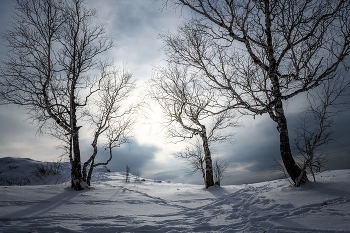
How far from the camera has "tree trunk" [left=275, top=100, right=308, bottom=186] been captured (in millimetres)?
6094

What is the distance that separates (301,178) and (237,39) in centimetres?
487

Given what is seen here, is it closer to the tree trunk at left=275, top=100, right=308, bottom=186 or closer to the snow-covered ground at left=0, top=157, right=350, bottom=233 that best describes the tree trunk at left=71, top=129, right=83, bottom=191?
the snow-covered ground at left=0, top=157, right=350, bottom=233

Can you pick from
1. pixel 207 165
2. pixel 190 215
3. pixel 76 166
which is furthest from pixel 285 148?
pixel 76 166

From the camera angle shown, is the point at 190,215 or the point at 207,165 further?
the point at 207,165

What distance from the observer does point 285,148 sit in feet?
20.9

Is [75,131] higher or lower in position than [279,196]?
higher

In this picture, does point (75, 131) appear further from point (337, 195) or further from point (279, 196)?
point (337, 195)

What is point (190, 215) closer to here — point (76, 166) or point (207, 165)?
point (207, 165)

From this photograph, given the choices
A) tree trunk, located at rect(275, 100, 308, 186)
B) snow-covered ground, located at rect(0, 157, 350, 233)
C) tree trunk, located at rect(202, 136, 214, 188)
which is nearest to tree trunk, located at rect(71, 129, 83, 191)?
snow-covered ground, located at rect(0, 157, 350, 233)

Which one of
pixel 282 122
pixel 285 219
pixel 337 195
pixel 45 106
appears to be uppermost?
pixel 45 106

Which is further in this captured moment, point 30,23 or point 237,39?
point 30,23

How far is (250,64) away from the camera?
22.9 feet

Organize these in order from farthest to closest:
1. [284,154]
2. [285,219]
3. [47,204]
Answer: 1. [284,154]
2. [47,204]
3. [285,219]

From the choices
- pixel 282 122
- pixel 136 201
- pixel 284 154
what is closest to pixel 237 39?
Result: pixel 282 122
